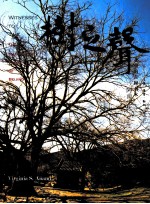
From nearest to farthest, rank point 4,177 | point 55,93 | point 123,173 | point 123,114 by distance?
point 4,177, point 123,114, point 55,93, point 123,173

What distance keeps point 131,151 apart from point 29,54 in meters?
7.17

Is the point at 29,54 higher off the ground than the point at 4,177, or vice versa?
the point at 29,54

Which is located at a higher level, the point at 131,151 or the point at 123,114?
the point at 123,114

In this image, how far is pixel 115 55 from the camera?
1224 cm

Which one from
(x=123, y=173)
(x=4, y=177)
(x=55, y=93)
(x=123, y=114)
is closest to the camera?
(x=4, y=177)

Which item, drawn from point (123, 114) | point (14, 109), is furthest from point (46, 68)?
point (123, 114)

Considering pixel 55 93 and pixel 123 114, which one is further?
pixel 55 93

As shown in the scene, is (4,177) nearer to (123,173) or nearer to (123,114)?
(123,114)

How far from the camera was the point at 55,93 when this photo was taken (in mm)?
13820

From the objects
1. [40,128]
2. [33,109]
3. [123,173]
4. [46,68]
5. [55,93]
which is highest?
[46,68]

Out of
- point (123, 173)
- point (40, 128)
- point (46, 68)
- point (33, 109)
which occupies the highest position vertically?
point (46, 68)

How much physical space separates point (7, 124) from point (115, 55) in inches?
265

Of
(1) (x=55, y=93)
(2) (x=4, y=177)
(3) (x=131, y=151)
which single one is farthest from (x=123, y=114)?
(2) (x=4, y=177)

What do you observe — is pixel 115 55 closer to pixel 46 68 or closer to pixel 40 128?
pixel 46 68
